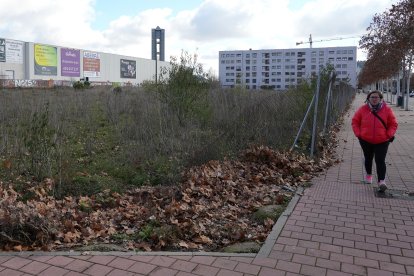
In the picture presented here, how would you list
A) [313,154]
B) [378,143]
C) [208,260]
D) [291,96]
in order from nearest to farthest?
[208,260] → [378,143] → [313,154] → [291,96]

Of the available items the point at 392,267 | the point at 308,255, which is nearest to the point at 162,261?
the point at 308,255

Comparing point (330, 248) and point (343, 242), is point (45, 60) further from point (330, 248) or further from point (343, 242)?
point (330, 248)

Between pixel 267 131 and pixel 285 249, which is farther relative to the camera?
pixel 267 131

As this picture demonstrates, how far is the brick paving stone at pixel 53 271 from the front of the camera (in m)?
3.53

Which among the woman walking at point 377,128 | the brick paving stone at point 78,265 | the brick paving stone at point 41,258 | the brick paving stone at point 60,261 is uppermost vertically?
the woman walking at point 377,128

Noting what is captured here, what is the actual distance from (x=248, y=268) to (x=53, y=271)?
157cm

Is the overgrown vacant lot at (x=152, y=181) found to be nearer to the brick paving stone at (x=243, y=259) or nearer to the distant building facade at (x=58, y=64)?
the brick paving stone at (x=243, y=259)

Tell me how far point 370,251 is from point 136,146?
523 cm

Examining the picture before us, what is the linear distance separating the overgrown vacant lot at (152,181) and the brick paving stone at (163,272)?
2.00ft

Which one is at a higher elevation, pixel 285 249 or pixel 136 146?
pixel 136 146

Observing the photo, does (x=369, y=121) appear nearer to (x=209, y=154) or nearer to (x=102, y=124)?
(x=209, y=154)

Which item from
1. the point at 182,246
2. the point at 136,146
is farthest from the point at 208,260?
the point at 136,146

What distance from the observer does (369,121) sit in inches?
280

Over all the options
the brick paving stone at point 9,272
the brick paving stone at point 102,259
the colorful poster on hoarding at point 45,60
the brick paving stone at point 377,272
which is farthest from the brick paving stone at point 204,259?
the colorful poster on hoarding at point 45,60
